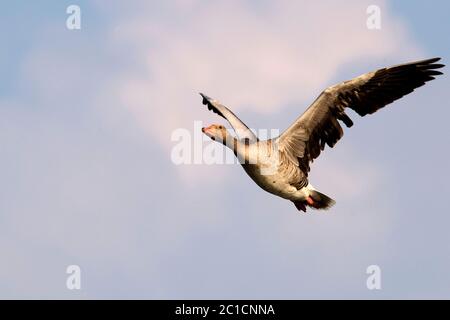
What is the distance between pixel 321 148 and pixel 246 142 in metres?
2.10

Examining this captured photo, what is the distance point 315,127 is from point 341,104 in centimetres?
70

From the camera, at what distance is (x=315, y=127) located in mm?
13047

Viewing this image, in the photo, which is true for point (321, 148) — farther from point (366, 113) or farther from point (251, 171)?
point (251, 171)

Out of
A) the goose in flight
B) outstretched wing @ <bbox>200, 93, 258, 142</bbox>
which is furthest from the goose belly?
outstretched wing @ <bbox>200, 93, 258, 142</bbox>

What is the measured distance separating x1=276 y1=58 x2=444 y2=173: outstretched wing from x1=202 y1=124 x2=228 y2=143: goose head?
122 centimetres

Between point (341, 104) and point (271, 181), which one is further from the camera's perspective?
point (341, 104)

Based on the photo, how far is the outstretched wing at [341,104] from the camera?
12867 millimetres

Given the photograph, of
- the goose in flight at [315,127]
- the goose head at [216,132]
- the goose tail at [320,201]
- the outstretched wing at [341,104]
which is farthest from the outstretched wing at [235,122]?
the goose tail at [320,201]

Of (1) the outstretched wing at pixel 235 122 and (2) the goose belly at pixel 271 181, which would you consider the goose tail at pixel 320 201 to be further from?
(1) the outstretched wing at pixel 235 122

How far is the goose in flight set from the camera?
12.1 m

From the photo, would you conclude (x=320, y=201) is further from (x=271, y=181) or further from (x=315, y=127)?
(x=271, y=181)

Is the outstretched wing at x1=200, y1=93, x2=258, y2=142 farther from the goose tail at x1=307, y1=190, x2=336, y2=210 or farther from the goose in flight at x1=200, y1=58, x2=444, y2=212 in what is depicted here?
the goose tail at x1=307, y1=190, x2=336, y2=210

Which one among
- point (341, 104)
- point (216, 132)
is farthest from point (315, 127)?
point (216, 132)

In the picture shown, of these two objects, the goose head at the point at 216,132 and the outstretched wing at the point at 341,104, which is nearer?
the goose head at the point at 216,132
